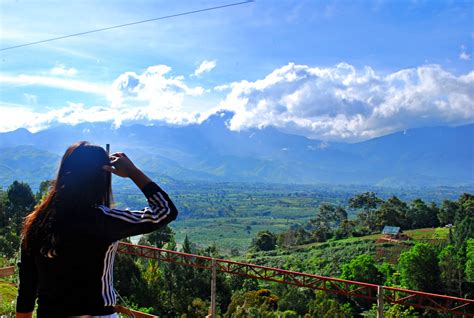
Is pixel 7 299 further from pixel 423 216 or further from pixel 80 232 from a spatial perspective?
pixel 423 216

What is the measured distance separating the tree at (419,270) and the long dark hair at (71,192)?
23.9 meters

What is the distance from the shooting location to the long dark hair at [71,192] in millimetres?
1160

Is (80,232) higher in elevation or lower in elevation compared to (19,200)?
higher

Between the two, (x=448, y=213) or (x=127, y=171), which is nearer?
(x=127, y=171)

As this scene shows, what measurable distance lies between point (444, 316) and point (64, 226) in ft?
65.3

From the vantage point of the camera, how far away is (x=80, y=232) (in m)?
1.13

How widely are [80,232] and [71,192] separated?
0.11m

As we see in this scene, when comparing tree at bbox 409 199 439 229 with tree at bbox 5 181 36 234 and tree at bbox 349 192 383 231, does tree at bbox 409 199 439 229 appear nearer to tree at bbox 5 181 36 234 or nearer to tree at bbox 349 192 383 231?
tree at bbox 349 192 383 231

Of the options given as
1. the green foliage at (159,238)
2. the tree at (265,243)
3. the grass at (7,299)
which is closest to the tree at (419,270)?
the green foliage at (159,238)

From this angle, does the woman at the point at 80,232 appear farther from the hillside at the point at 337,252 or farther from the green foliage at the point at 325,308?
the hillside at the point at 337,252

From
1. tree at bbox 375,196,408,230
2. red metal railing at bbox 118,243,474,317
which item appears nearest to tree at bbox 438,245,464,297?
red metal railing at bbox 118,243,474,317

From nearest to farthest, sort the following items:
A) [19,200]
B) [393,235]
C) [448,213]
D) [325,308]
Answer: [325,308] < [19,200] < [393,235] < [448,213]

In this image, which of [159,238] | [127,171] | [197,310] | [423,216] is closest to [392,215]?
[423,216]

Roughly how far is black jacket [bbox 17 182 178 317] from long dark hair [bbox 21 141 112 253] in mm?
24
